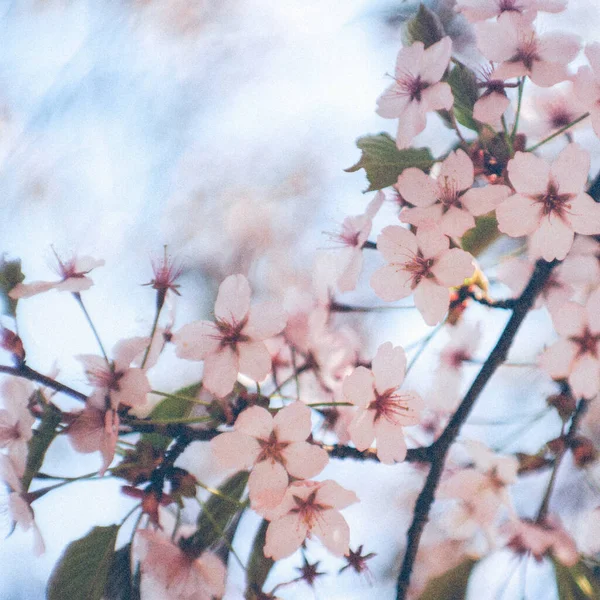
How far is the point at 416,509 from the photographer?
0.85 meters

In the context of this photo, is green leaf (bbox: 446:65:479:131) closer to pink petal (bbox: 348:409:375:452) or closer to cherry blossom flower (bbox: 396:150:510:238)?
cherry blossom flower (bbox: 396:150:510:238)

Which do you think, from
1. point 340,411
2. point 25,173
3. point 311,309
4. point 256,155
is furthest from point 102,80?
point 340,411

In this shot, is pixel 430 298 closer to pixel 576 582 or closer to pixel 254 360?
pixel 254 360

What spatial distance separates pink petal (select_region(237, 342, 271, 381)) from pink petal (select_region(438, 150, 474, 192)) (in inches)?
10.5

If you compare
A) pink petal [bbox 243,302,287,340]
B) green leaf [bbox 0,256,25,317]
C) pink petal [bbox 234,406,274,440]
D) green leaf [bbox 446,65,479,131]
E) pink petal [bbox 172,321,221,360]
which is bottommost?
pink petal [bbox 234,406,274,440]

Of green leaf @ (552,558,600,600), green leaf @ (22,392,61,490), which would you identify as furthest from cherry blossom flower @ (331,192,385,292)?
green leaf @ (552,558,600,600)

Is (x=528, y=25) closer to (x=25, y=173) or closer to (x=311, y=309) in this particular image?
(x=311, y=309)

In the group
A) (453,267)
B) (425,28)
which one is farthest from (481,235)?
(425,28)

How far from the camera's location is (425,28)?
29.7 inches

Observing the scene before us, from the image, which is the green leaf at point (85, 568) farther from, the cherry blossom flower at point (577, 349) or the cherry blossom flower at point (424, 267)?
the cherry blossom flower at point (577, 349)

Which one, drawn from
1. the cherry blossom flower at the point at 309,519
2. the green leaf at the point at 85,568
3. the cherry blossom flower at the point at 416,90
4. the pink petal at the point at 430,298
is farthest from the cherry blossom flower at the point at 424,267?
the green leaf at the point at 85,568

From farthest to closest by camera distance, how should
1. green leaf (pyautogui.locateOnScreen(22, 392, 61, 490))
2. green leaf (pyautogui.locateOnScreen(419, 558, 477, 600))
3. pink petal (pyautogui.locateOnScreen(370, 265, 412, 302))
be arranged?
green leaf (pyautogui.locateOnScreen(419, 558, 477, 600)) → pink petal (pyautogui.locateOnScreen(370, 265, 412, 302)) → green leaf (pyautogui.locateOnScreen(22, 392, 61, 490))

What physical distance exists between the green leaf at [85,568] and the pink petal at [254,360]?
0.26 metres

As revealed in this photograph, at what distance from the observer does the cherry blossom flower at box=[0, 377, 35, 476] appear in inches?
27.0
